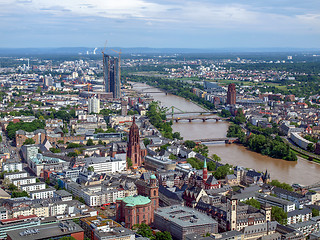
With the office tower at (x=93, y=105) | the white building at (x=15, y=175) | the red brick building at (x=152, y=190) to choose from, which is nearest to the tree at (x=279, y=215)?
the red brick building at (x=152, y=190)

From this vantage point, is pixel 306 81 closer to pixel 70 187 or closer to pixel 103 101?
pixel 103 101

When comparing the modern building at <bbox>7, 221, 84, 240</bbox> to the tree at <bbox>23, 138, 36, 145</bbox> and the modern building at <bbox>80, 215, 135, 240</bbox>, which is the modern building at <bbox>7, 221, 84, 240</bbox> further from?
the tree at <bbox>23, 138, 36, 145</bbox>

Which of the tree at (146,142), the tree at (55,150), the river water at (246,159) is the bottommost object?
the river water at (246,159)

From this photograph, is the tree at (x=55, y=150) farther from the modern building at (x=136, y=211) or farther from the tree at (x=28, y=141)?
the modern building at (x=136, y=211)

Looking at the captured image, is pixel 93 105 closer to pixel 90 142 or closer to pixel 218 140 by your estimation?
pixel 90 142

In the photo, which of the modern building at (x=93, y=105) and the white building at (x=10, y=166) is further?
the modern building at (x=93, y=105)

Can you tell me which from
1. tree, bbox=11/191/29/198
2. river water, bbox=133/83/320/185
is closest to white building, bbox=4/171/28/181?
tree, bbox=11/191/29/198
